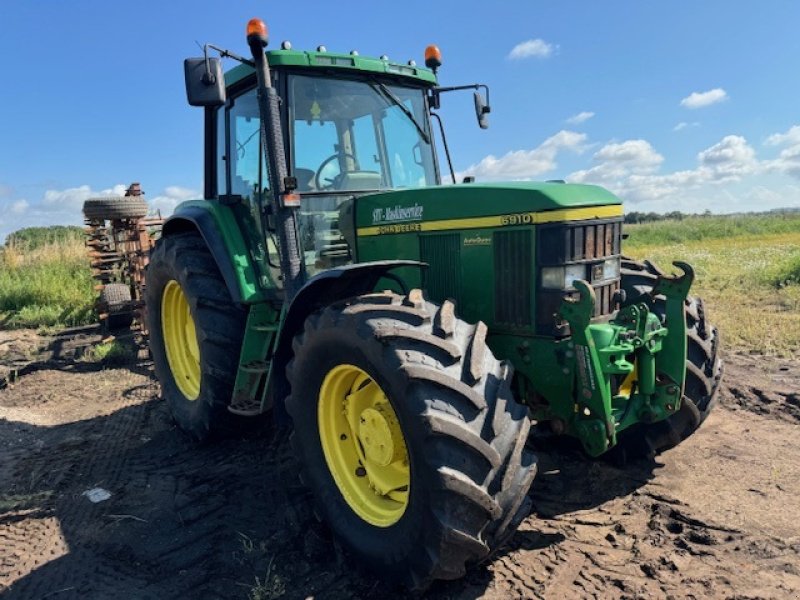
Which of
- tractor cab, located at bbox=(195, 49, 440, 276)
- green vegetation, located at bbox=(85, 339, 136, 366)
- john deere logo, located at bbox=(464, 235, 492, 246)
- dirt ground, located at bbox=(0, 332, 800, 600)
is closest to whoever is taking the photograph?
dirt ground, located at bbox=(0, 332, 800, 600)

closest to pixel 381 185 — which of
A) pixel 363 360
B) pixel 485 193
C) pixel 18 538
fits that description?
pixel 485 193

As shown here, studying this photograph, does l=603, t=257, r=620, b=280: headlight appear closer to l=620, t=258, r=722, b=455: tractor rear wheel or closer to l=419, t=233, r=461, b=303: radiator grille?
l=620, t=258, r=722, b=455: tractor rear wheel

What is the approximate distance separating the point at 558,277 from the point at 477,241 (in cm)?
51

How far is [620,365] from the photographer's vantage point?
3.14 metres

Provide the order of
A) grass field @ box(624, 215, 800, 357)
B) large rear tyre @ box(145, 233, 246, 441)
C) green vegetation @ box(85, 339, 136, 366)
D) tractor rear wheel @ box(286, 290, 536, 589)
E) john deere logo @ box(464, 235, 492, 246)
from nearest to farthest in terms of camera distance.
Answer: tractor rear wheel @ box(286, 290, 536, 589) → john deere logo @ box(464, 235, 492, 246) → large rear tyre @ box(145, 233, 246, 441) → grass field @ box(624, 215, 800, 357) → green vegetation @ box(85, 339, 136, 366)

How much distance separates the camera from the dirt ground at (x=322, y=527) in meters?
2.94

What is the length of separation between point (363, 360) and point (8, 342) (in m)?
8.58

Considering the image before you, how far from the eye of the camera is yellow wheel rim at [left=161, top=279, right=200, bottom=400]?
5418mm

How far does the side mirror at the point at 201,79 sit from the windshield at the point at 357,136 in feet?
2.06

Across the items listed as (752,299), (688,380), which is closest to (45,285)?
(688,380)

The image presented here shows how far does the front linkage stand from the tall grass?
9711 millimetres

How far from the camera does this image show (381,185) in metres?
4.46

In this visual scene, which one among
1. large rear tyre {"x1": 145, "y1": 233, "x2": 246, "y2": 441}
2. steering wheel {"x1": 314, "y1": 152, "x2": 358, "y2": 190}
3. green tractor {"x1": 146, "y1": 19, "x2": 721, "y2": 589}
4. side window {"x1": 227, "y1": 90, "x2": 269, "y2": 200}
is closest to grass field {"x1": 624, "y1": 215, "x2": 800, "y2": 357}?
green tractor {"x1": 146, "y1": 19, "x2": 721, "y2": 589}

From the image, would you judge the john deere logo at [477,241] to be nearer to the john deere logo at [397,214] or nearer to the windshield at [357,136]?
the john deere logo at [397,214]
